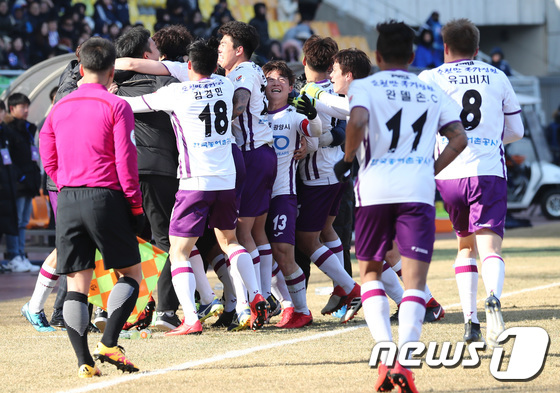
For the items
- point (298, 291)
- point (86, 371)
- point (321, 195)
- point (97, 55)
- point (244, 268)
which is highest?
point (97, 55)

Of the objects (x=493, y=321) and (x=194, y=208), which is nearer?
(x=493, y=321)

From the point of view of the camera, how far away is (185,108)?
6.80 metres

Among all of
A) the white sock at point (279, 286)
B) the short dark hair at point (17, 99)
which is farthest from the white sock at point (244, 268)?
the short dark hair at point (17, 99)

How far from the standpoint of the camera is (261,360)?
19.7ft

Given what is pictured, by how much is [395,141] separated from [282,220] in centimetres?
276

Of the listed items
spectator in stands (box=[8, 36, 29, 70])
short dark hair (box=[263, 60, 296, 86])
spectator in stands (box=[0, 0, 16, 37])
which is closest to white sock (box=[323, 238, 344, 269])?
short dark hair (box=[263, 60, 296, 86])

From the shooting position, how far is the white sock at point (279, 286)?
312 inches

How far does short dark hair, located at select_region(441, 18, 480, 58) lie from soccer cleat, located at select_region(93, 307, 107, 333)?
3.22 meters

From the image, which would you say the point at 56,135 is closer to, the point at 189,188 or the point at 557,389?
the point at 189,188

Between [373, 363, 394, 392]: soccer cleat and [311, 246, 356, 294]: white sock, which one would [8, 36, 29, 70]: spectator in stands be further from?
[373, 363, 394, 392]: soccer cleat

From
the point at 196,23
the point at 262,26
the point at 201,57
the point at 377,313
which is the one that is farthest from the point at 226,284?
the point at 262,26

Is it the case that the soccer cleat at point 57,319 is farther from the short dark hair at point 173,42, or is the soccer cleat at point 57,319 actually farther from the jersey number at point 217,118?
the short dark hair at point 173,42

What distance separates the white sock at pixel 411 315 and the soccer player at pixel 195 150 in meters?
2.25

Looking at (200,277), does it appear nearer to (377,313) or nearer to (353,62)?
(353,62)
